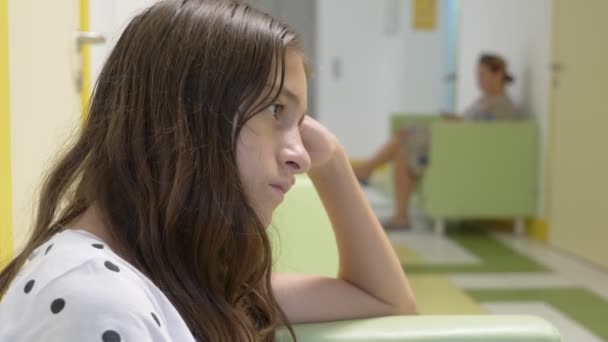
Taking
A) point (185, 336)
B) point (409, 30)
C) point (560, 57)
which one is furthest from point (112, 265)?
point (409, 30)

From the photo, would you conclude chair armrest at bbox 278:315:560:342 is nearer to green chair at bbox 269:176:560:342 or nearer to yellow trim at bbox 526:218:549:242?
green chair at bbox 269:176:560:342

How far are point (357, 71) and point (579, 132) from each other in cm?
450

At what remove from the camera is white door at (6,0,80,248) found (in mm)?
1294

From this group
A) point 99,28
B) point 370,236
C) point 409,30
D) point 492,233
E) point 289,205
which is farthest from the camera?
point 409,30

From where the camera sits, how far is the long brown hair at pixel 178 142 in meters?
0.75

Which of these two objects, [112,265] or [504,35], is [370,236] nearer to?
[112,265]

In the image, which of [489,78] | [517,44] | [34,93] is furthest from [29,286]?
[517,44]

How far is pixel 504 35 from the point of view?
5.50 m

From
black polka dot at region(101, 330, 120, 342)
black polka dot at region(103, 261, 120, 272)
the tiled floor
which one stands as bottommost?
the tiled floor

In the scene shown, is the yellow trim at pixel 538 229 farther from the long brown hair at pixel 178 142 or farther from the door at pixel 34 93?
the long brown hair at pixel 178 142

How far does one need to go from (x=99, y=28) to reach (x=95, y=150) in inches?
47.1

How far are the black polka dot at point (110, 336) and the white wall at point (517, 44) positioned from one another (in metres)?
4.19

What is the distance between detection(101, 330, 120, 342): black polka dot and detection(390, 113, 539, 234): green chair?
4.23 metres

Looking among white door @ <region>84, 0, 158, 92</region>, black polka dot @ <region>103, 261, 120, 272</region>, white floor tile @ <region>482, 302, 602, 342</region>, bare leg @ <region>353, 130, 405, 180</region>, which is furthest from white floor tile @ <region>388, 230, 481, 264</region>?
black polka dot @ <region>103, 261, 120, 272</region>
